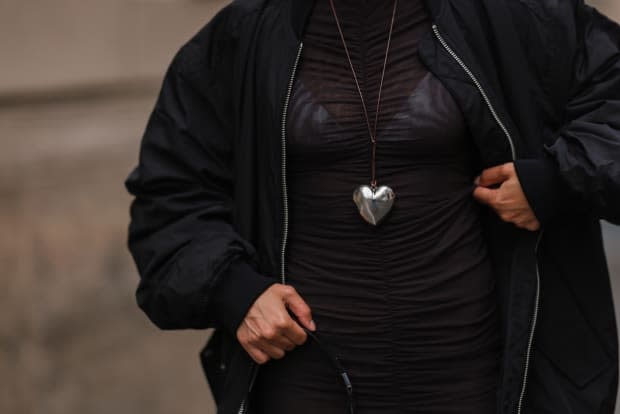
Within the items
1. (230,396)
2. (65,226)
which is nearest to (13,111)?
(65,226)

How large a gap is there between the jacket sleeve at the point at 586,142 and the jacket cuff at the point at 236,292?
0.55 meters

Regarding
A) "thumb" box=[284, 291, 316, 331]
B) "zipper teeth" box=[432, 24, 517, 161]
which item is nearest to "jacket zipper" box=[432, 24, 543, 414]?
"zipper teeth" box=[432, 24, 517, 161]

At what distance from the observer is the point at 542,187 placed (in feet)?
8.03

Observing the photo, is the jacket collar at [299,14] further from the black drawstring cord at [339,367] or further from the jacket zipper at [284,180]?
the black drawstring cord at [339,367]

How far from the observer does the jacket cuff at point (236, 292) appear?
8.18ft

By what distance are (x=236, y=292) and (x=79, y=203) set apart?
8.71ft

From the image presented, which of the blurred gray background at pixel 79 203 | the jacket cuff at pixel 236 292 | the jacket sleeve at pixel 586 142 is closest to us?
the jacket sleeve at pixel 586 142

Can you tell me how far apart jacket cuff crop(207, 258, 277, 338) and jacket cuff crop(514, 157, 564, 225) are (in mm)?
520

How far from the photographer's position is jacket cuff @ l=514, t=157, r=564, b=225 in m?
2.45

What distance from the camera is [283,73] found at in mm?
2514

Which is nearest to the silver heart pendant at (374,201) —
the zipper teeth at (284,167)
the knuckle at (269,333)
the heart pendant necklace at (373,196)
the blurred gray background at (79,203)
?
the heart pendant necklace at (373,196)

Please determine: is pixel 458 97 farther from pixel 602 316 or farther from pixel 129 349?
pixel 129 349

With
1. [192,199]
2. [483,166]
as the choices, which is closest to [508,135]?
[483,166]

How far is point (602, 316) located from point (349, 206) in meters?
0.55
